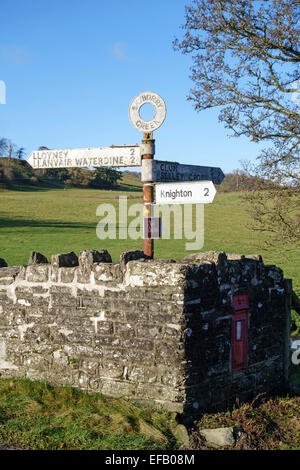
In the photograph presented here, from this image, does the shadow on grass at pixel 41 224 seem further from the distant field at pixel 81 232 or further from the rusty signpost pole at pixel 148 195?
the rusty signpost pole at pixel 148 195

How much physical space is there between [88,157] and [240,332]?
323 centimetres

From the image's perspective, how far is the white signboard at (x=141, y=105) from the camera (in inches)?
276

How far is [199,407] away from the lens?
5.92 m

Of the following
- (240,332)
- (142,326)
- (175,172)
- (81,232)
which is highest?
(175,172)

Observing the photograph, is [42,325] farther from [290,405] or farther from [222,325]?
[290,405]

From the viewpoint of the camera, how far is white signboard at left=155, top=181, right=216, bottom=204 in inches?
258

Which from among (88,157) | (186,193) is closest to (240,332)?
(186,193)

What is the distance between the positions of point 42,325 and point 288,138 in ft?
23.8

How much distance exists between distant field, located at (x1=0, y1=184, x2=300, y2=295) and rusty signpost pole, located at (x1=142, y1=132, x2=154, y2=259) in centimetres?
622

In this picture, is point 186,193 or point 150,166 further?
point 150,166

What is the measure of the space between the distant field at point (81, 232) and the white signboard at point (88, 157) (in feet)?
20.7

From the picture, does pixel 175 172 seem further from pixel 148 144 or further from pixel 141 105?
pixel 141 105

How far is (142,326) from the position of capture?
19.5 feet
